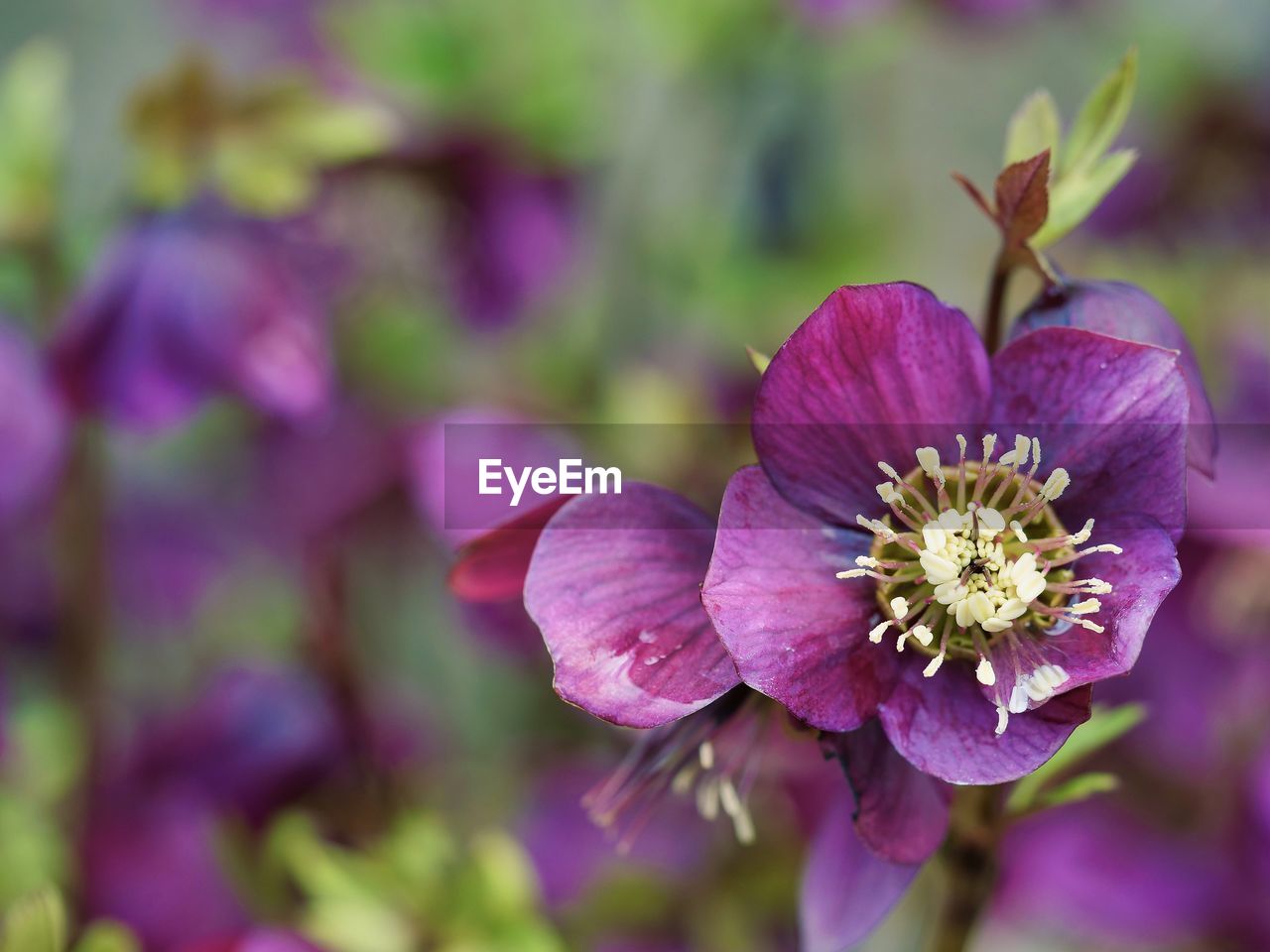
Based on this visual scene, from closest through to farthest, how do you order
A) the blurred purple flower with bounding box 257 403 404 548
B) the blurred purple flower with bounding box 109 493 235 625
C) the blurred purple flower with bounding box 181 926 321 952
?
the blurred purple flower with bounding box 181 926 321 952 → the blurred purple flower with bounding box 257 403 404 548 → the blurred purple flower with bounding box 109 493 235 625

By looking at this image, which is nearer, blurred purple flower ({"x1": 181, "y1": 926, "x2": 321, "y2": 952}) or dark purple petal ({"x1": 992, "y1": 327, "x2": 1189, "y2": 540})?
dark purple petal ({"x1": 992, "y1": 327, "x2": 1189, "y2": 540})

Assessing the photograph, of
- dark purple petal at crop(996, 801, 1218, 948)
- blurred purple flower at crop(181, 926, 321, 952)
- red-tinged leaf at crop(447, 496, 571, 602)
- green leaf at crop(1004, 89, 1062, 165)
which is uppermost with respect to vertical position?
green leaf at crop(1004, 89, 1062, 165)

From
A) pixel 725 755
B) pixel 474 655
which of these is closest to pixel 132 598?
pixel 474 655

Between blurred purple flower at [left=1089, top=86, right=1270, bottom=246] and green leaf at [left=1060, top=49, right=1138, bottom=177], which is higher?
green leaf at [left=1060, top=49, right=1138, bottom=177]

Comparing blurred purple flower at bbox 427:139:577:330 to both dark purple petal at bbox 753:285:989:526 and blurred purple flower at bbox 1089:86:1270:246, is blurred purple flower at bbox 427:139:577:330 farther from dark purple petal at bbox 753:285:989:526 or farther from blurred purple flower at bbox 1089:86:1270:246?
dark purple petal at bbox 753:285:989:526

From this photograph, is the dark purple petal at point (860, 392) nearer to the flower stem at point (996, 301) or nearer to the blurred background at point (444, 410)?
the flower stem at point (996, 301)

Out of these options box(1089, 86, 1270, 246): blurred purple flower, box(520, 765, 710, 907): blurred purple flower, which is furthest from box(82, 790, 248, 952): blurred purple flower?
box(1089, 86, 1270, 246): blurred purple flower

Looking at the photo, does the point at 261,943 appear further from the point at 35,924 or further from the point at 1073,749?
the point at 1073,749

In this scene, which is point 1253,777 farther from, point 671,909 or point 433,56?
point 433,56
